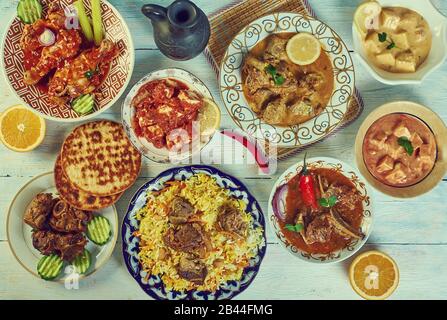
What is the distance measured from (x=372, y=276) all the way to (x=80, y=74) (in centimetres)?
225

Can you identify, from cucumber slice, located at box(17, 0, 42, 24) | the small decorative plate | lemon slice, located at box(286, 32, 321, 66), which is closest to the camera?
cucumber slice, located at box(17, 0, 42, 24)

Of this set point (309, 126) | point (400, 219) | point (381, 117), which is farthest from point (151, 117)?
point (400, 219)

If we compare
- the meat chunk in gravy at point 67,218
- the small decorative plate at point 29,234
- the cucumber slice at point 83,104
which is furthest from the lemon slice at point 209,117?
the meat chunk in gravy at point 67,218

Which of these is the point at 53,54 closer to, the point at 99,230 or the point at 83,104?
the point at 83,104

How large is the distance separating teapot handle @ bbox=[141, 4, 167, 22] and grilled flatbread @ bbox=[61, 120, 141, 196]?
824 millimetres

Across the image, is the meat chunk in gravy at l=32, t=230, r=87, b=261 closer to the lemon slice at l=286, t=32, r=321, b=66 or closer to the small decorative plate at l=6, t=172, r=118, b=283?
the small decorative plate at l=6, t=172, r=118, b=283

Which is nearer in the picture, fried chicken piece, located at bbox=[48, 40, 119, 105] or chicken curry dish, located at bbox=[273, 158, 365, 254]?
fried chicken piece, located at bbox=[48, 40, 119, 105]

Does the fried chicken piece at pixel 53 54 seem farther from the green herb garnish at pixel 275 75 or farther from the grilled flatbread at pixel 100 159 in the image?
the green herb garnish at pixel 275 75

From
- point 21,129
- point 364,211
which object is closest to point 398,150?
point 364,211

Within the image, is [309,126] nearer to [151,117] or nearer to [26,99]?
[151,117]

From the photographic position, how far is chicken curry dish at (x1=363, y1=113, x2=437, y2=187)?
330 cm

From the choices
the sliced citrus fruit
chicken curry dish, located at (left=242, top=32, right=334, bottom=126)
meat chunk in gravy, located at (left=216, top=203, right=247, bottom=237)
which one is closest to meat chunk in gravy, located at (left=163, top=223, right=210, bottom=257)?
meat chunk in gravy, located at (left=216, top=203, right=247, bottom=237)

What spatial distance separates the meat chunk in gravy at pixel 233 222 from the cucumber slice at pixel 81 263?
90 cm
